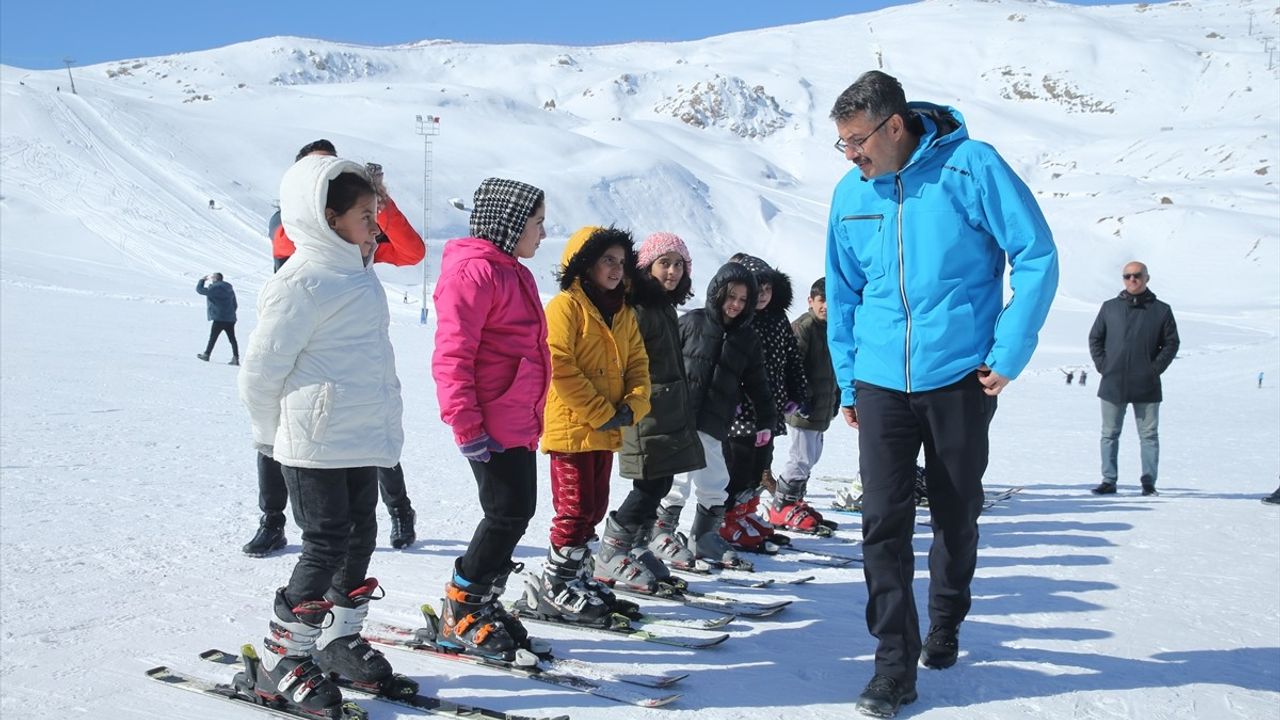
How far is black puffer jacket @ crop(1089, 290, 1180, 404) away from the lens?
892 centimetres

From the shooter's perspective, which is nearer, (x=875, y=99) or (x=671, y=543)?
(x=875, y=99)

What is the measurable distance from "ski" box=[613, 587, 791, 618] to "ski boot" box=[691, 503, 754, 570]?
2.10 feet

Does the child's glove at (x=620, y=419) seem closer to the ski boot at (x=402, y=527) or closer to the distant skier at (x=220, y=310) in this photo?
the ski boot at (x=402, y=527)

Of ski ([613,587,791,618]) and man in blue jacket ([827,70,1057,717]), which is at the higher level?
Answer: man in blue jacket ([827,70,1057,717])

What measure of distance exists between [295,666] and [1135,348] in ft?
26.6

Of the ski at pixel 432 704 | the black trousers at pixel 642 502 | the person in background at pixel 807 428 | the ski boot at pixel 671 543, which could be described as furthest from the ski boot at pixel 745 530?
the ski at pixel 432 704

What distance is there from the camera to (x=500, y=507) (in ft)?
12.7

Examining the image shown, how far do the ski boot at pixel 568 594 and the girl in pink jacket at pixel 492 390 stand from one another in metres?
0.39

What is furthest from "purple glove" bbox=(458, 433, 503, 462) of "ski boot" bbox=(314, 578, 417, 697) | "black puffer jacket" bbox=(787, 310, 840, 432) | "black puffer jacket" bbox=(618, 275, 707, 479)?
"black puffer jacket" bbox=(787, 310, 840, 432)

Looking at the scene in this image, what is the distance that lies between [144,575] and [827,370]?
14.7ft

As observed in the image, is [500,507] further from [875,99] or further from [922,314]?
[875,99]

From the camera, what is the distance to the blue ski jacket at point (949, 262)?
351cm

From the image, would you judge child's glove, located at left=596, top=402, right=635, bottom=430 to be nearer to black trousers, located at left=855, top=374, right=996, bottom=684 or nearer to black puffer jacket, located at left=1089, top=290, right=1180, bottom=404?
black trousers, located at left=855, top=374, right=996, bottom=684

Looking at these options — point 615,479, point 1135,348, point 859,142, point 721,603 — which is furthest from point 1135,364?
point 859,142
